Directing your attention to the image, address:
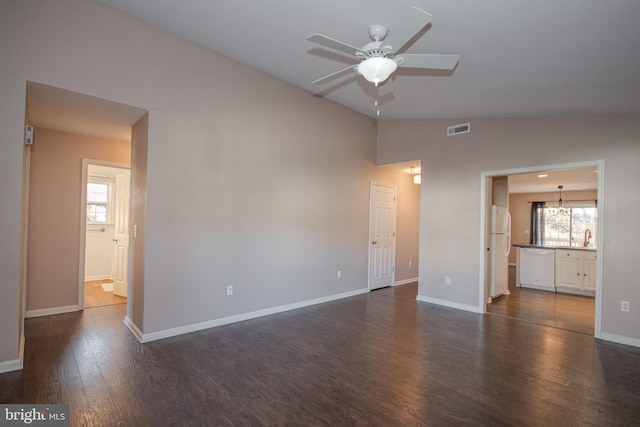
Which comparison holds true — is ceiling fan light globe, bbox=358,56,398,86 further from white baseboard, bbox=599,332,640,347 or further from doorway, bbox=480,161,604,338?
white baseboard, bbox=599,332,640,347

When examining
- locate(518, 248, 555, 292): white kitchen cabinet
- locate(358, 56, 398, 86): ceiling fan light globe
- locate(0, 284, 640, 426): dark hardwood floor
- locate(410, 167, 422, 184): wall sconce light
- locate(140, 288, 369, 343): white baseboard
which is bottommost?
locate(0, 284, 640, 426): dark hardwood floor

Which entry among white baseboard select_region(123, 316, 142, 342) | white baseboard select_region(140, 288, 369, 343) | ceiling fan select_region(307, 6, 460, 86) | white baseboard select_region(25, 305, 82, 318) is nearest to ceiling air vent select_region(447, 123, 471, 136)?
ceiling fan select_region(307, 6, 460, 86)

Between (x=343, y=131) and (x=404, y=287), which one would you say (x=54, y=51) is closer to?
(x=343, y=131)

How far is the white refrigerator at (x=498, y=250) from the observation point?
→ 18.0 ft

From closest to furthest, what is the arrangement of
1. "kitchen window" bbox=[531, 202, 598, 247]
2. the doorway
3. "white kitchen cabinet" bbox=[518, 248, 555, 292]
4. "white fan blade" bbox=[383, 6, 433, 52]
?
1. "white fan blade" bbox=[383, 6, 433, 52]
2. the doorway
3. "white kitchen cabinet" bbox=[518, 248, 555, 292]
4. "kitchen window" bbox=[531, 202, 598, 247]

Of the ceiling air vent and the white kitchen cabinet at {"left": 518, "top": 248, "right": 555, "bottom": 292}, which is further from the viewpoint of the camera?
the white kitchen cabinet at {"left": 518, "top": 248, "right": 555, "bottom": 292}

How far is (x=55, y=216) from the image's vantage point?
4309 millimetres

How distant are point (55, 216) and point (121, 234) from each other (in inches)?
45.4

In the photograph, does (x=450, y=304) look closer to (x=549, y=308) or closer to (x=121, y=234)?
(x=549, y=308)

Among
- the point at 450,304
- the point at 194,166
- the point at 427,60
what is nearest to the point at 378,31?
the point at 427,60

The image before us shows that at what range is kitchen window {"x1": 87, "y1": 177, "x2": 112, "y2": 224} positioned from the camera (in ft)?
22.0

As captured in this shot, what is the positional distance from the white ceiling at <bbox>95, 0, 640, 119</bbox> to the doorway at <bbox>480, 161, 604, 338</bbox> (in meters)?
0.81

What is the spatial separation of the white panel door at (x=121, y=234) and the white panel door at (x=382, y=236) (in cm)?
432

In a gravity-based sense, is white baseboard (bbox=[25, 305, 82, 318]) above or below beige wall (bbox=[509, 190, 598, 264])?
below
